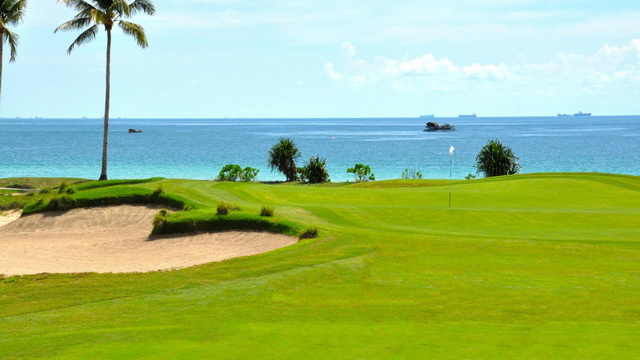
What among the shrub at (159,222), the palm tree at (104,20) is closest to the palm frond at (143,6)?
the palm tree at (104,20)

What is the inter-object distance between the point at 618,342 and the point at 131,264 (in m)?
14.7

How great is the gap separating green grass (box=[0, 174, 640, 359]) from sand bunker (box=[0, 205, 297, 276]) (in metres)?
1.84

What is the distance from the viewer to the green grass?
35.7 feet

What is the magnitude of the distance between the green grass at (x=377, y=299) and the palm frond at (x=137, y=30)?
23707 millimetres

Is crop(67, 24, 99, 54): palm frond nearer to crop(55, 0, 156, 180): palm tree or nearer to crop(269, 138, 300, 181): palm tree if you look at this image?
crop(55, 0, 156, 180): palm tree

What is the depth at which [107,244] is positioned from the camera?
2509 cm

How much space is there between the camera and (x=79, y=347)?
11117 mm

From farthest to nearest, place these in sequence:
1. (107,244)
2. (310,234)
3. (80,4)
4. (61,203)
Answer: (80,4) → (61,203) → (107,244) → (310,234)

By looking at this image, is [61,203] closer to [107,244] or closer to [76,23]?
[107,244]

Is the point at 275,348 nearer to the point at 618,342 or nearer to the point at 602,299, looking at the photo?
the point at 618,342

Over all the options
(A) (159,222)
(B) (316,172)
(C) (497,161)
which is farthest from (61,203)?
(C) (497,161)

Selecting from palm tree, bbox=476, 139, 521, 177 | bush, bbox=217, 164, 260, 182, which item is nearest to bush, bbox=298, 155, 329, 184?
bush, bbox=217, 164, 260, 182

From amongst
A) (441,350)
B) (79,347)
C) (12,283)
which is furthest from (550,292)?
(12,283)

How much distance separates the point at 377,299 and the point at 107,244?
1413cm
